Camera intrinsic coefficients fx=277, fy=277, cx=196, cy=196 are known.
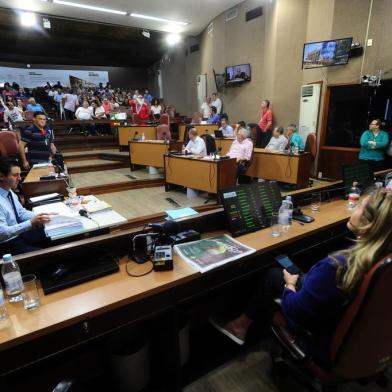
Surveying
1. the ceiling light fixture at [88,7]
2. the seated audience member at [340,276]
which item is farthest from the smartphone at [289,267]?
the ceiling light fixture at [88,7]

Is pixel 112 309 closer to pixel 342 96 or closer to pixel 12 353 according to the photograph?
pixel 12 353

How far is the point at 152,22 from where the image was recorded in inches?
339

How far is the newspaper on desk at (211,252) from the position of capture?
1496mm

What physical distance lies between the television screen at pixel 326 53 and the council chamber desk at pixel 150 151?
10.9 feet

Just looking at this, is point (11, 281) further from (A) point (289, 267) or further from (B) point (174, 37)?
(B) point (174, 37)

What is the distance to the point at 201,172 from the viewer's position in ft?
15.2

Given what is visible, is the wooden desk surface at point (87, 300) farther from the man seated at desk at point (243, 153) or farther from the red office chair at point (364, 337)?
the man seated at desk at point (243, 153)

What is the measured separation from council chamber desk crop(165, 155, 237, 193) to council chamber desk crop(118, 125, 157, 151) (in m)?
2.16

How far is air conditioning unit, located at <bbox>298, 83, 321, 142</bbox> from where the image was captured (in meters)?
6.03

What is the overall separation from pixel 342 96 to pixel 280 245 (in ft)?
17.3

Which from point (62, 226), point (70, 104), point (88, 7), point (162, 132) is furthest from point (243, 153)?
point (70, 104)

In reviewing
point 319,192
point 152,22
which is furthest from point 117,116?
point 319,192

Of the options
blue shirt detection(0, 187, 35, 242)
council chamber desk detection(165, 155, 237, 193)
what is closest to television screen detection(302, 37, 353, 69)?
council chamber desk detection(165, 155, 237, 193)

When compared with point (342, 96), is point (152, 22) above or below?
above
